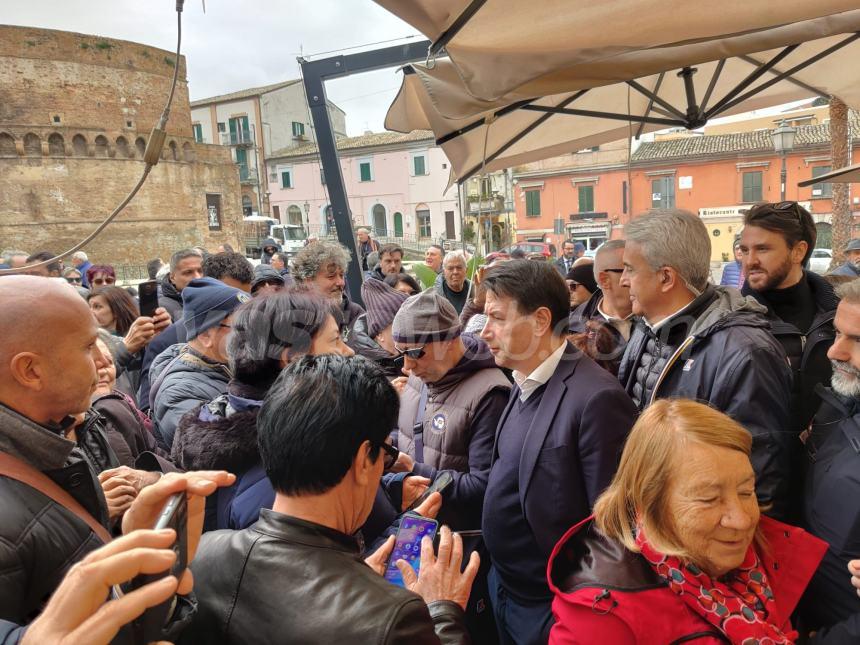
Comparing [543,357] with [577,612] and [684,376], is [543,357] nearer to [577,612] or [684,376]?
[684,376]

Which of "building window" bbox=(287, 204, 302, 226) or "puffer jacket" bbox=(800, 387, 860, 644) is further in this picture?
"building window" bbox=(287, 204, 302, 226)

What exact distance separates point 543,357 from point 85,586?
5.19ft

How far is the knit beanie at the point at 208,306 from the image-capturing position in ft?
8.86

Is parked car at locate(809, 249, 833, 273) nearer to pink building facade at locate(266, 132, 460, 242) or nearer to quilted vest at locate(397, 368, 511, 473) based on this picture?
quilted vest at locate(397, 368, 511, 473)

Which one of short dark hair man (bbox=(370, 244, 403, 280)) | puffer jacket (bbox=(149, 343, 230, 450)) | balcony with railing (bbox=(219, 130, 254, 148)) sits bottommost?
puffer jacket (bbox=(149, 343, 230, 450))

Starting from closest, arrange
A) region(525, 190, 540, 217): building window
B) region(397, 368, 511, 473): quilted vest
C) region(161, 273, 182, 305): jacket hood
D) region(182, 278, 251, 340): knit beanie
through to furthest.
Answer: region(397, 368, 511, 473): quilted vest
region(182, 278, 251, 340): knit beanie
region(161, 273, 182, 305): jacket hood
region(525, 190, 540, 217): building window

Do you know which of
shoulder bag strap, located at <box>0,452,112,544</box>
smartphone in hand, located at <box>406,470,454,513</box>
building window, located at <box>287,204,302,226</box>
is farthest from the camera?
building window, located at <box>287,204,302,226</box>

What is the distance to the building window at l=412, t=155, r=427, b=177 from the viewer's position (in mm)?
42441

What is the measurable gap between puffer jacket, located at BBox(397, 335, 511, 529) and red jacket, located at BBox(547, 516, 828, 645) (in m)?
0.69

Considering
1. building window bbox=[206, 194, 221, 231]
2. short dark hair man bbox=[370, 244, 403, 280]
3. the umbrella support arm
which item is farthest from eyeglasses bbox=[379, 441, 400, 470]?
building window bbox=[206, 194, 221, 231]

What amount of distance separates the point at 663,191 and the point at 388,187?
816 inches

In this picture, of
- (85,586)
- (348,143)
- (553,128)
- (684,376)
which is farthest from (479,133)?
(348,143)

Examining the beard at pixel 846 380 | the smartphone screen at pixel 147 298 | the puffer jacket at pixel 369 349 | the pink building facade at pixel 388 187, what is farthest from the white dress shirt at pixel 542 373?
the pink building facade at pixel 388 187

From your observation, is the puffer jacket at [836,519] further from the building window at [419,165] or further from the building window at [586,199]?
the building window at [419,165]
